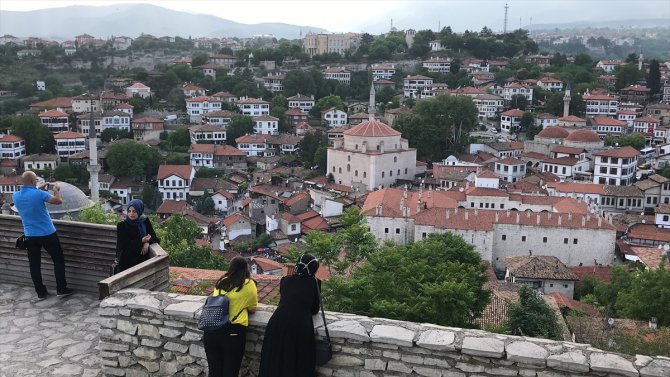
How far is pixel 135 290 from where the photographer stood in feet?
13.5

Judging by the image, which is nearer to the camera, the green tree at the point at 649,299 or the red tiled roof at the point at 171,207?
the green tree at the point at 649,299

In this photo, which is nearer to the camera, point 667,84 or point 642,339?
point 642,339

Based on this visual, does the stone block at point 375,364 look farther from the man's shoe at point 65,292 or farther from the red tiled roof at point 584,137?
the red tiled roof at point 584,137

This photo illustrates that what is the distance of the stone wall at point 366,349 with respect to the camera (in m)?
3.26

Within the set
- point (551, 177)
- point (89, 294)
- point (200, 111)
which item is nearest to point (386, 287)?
point (89, 294)

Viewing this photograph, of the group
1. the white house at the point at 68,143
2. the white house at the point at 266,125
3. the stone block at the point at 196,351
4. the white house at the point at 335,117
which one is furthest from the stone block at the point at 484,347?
the white house at the point at 335,117

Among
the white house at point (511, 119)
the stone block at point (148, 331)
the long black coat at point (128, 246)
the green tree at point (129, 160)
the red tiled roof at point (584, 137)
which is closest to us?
the stone block at point (148, 331)

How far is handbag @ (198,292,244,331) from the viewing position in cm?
355

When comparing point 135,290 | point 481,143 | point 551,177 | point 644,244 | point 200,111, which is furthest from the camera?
point 200,111

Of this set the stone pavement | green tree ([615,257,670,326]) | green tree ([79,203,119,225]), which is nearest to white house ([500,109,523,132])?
green tree ([615,257,670,326])

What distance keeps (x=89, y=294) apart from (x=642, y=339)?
7242mm

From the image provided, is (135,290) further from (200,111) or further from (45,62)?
(45,62)

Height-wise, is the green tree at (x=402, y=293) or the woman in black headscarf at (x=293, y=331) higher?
the woman in black headscarf at (x=293, y=331)

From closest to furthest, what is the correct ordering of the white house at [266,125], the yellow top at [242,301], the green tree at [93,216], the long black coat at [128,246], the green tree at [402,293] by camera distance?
the yellow top at [242,301] → the long black coat at [128,246] → the green tree at [402,293] → the green tree at [93,216] → the white house at [266,125]
